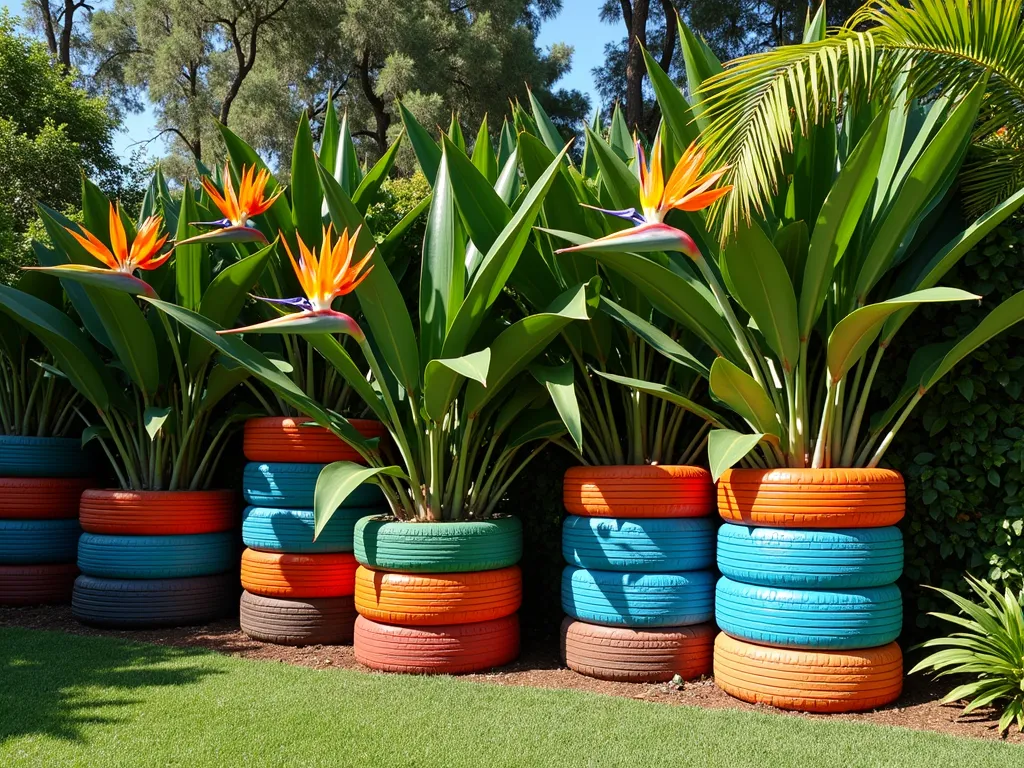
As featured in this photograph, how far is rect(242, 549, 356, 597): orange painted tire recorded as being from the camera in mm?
3902

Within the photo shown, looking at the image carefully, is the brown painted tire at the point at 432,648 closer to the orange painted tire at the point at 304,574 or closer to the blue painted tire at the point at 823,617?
the orange painted tire at the point at 304,574

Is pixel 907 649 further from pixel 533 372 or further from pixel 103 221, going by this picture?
pixel 103 221

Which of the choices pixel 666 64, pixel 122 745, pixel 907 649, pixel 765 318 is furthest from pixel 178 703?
pixel 666 64

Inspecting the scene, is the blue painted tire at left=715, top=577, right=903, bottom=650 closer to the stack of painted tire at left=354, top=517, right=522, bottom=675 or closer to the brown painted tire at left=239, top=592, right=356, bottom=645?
the stack of painted tire at left=354, top=517, right=522, bottom=675

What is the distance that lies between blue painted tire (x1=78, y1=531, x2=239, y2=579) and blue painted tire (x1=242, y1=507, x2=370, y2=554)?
524 mm

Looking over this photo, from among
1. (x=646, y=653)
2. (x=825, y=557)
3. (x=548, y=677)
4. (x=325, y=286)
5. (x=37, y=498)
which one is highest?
(x=325, y=286)

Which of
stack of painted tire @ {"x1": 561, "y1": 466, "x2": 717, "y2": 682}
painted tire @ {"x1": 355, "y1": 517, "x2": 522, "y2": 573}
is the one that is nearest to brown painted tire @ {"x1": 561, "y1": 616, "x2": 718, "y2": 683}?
stack of painted tire @ {"x1": 561, "y1": 466, "x2": 717, "y2": 682}

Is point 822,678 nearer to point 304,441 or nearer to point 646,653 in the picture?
point 646,653

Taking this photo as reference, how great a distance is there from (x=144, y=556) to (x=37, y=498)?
3.33 feet

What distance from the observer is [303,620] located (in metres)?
3.92

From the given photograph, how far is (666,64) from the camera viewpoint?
14977mm

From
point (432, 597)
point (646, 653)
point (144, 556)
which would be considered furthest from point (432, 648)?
point (144, 556)

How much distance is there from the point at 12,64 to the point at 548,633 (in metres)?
9.03

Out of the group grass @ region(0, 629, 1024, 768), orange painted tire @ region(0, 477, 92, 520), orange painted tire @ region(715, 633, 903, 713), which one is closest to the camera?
grass @ region(0, 629, 1024, 768)
